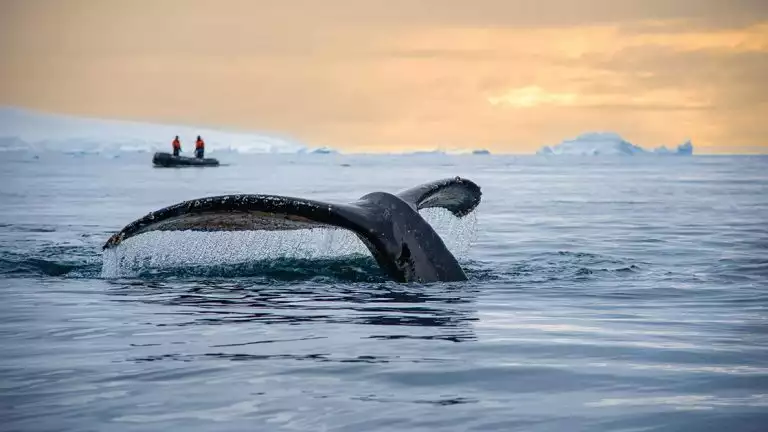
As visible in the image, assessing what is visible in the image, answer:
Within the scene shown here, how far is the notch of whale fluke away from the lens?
782 cm

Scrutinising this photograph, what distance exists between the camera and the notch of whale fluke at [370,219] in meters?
7.82

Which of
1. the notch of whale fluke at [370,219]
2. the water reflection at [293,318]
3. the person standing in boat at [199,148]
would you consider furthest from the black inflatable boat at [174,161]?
the notch of whale fluke at [370,219]

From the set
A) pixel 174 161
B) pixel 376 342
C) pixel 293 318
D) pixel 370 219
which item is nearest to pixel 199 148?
pixel 174 161

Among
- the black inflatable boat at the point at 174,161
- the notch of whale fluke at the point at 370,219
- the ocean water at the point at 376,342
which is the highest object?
the black inflatable boat at the point at 174,161

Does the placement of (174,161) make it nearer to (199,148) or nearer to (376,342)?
(199,148)

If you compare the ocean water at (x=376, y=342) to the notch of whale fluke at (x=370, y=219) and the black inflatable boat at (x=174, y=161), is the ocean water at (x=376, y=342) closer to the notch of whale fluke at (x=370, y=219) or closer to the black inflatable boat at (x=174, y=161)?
the notch of whale fluke at (x=370, y=219)

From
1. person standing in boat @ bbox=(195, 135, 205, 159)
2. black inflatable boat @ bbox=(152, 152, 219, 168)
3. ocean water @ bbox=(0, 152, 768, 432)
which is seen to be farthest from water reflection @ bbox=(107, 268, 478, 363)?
person standing in boat @ bbox=(195, 135, 205, 159)

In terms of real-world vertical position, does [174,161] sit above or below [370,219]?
above

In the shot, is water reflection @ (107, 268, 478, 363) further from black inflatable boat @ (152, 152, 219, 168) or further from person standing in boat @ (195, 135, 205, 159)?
person standing in boat @ (195, 135, 205, 159)

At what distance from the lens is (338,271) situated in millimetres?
10812

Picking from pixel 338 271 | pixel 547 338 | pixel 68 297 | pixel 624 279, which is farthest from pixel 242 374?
pixel 624 279

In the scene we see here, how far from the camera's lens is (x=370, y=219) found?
857 cm

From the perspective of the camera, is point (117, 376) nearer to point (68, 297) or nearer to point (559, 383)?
point (559, 383)

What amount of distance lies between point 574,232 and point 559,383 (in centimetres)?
1274
